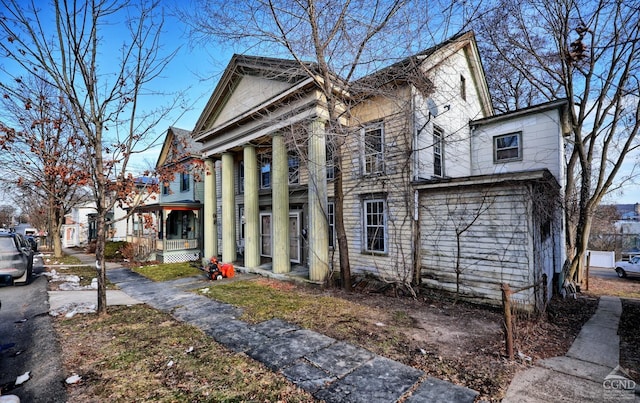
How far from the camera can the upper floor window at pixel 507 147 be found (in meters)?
10.5

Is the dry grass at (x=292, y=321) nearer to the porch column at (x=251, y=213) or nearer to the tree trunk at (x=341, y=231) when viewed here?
the tree trunk at (x=341, y=231)

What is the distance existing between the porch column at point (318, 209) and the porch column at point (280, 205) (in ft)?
4.72

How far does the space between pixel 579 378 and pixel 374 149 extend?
7.08 meters

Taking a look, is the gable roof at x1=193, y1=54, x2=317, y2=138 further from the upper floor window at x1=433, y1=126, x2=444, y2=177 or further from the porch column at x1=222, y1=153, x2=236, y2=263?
the upper floor window at x1=433, y1=126, x2=444, y2=177

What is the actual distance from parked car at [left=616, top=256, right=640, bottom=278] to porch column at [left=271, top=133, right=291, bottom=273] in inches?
733

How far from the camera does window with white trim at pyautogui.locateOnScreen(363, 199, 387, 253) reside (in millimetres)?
9391

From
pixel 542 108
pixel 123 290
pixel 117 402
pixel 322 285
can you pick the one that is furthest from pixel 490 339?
pixel 123 290

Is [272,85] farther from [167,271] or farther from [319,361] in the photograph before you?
[319,361]

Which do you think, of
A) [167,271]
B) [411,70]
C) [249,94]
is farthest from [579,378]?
[167,271]

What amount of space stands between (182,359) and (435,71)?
1049 centimetres

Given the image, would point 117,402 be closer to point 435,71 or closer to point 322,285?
point 322,285

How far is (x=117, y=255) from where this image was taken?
1830 centimetres

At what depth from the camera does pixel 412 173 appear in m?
8.72

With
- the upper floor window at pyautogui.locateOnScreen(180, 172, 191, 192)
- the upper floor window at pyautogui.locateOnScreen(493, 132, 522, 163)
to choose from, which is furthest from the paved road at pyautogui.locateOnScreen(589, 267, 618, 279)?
the upper floor window at pyautogui.locateOnScreen(180, 172, 191, 192)
